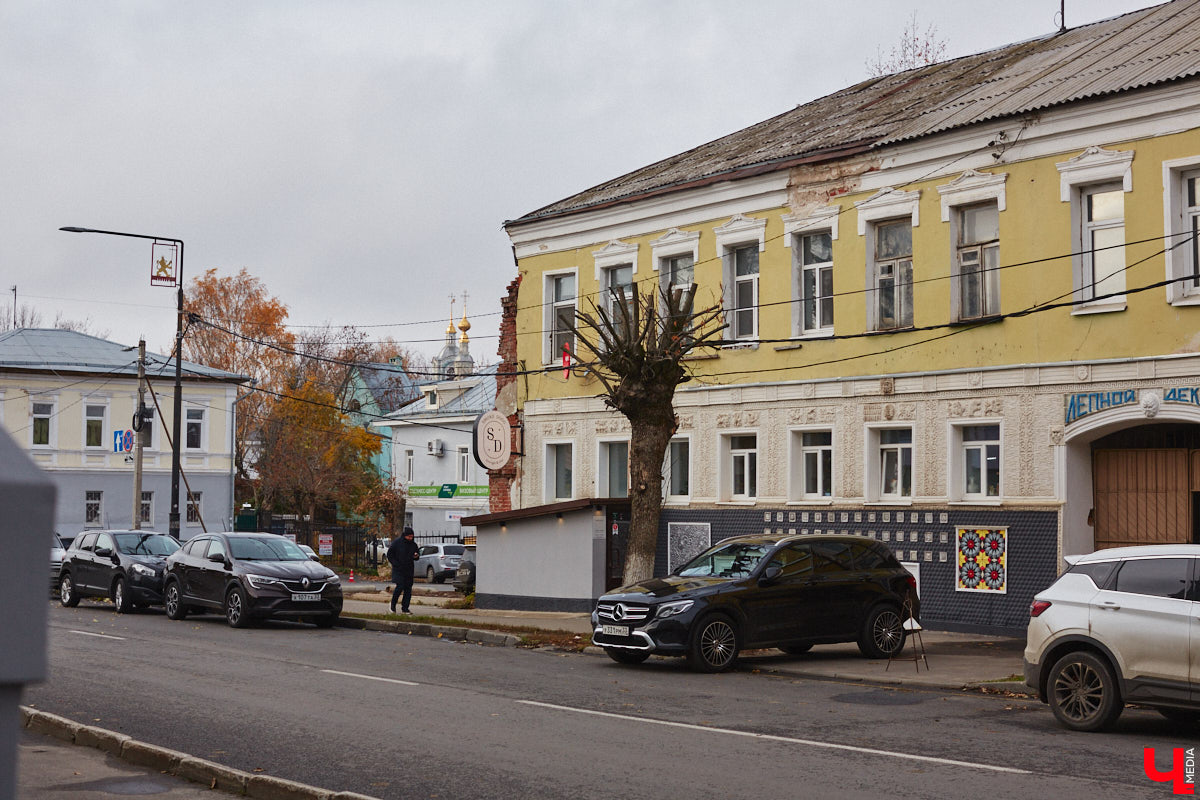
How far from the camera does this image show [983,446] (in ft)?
71.4

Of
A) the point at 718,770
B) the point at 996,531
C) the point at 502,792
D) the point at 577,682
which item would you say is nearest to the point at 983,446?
the point at 996,531

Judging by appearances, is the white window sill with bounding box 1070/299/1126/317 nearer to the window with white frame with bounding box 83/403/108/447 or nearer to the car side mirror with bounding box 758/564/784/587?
the car side mirror with bounding box 758/564/784/587

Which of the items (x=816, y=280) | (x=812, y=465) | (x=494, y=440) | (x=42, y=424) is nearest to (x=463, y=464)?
(x=42, y=424)

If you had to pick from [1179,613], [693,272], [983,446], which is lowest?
[1179,613]

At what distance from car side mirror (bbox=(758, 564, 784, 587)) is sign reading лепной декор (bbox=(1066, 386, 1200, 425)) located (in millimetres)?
6222

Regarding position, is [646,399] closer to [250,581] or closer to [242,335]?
[250,581]

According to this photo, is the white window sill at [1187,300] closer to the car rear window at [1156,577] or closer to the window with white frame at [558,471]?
the car rear window at [1156,577]

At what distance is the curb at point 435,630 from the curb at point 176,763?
10189 mm

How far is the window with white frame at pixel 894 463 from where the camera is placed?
23.0 m

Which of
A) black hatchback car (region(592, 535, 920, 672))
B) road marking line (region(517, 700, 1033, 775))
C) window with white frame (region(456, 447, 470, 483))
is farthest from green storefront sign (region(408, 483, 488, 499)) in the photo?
road marking line (region(517, 700, 1033, 775))

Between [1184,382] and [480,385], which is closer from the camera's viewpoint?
[1184,382]

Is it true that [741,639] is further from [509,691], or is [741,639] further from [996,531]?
[996,531]

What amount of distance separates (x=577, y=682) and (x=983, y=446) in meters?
9.89

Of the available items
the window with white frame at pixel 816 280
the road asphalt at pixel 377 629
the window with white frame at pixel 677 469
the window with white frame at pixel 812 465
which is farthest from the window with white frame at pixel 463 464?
the window with white frame at pixel 816 280
